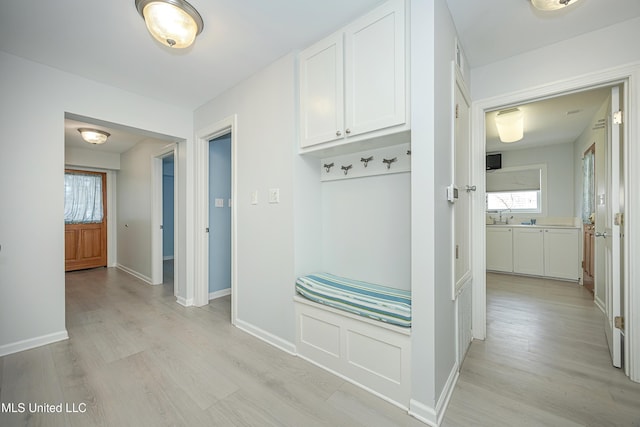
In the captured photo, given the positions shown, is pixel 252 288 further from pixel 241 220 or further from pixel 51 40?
pixel 51 40

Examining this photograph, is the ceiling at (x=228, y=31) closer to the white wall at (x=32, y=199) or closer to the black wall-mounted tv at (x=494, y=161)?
the white wall at (x=32, y=199)

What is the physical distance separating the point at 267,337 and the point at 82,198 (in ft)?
17.9

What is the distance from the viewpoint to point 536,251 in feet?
14.7

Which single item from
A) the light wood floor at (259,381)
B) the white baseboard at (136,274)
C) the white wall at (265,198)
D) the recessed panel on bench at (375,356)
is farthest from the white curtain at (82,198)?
the recessed panel on bench at (375,356)

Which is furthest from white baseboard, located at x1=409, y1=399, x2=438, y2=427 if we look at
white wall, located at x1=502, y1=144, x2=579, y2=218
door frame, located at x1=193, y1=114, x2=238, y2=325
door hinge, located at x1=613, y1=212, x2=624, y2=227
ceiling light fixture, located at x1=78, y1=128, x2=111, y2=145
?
white wall, located at x1=502, y1=144, x2=579, y2=218

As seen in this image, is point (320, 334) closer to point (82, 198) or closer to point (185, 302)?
point (185, 302)

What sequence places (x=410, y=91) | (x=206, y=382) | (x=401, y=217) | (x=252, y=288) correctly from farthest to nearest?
1. (x=252, y=288)
2. (x=401, y=217)
3. (x=206, y=382)
4. (x=410, y=91)

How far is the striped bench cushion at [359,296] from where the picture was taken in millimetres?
1507

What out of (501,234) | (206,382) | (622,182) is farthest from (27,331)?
(501,234)

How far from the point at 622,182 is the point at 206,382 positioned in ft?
10.4

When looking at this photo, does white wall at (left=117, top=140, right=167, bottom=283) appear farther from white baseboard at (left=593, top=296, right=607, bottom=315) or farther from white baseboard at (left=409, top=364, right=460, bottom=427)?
white baseboard at (left=593, top=296, right=607, bottom=315)

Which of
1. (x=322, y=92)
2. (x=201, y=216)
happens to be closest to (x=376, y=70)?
(x=322, y=92)

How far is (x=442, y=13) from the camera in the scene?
4.95ft

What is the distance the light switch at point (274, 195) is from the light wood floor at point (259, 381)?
1.25 meters
